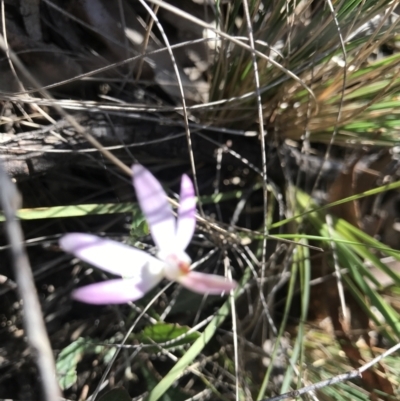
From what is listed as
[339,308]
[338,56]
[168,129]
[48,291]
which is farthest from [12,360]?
[338,56]

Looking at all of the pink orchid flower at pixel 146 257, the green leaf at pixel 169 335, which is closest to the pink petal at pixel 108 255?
the pink orchid flower at pixel 146 257

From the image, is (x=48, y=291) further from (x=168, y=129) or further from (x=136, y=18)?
(x=136, y=18)

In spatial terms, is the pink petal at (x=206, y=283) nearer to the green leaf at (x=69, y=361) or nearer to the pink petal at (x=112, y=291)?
the pink petal at (x=112, y=291)

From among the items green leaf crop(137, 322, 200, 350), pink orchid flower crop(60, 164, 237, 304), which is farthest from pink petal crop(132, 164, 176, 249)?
green leaf crop(137, 322, 200, 350)

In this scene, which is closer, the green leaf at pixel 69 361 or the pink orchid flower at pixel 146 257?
the pink orchid flower at pixel 146 257

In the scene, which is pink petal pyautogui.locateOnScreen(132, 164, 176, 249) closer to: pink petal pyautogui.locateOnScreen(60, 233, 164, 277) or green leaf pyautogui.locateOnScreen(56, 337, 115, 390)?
pink petal pyautogui.locateOnScreen(60, 233, 164, 277)

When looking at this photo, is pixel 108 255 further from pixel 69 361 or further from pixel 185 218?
pixel 69 361

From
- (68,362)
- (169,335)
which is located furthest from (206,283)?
(68,362)
